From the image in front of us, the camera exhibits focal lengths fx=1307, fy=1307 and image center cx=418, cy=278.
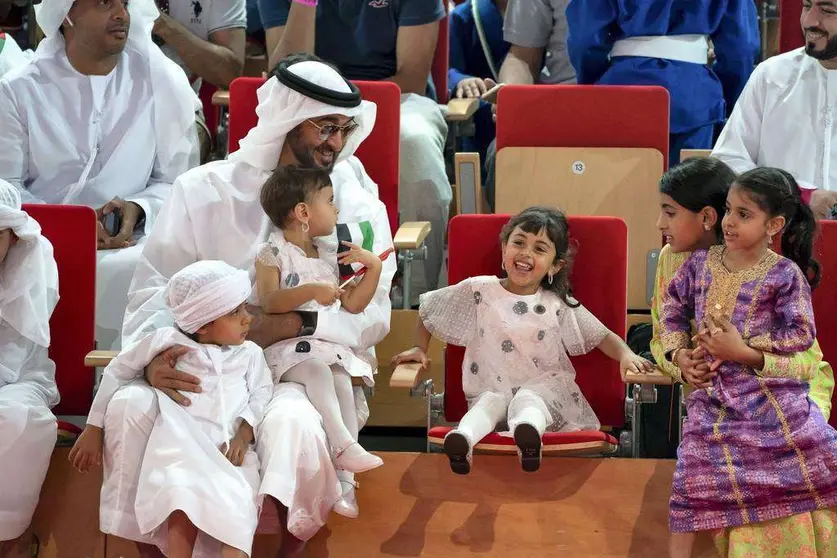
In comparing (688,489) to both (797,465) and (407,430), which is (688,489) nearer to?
(797,465)

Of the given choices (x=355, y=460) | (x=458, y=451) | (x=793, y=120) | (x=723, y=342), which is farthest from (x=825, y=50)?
(x=355, y=460)

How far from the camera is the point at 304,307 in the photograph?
326 centimetres

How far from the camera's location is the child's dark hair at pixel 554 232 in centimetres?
333

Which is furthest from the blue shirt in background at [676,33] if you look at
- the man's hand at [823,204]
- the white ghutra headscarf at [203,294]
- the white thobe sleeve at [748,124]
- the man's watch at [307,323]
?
the white ghutra headscarf at [203,294]

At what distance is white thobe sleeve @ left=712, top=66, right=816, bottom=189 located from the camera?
4.13 m

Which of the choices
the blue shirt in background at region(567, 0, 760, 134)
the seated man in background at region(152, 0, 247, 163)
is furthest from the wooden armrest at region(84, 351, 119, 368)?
the blue shirt in background at region(567, 0, 760, 134)

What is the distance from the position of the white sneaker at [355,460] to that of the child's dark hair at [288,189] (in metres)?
0.63

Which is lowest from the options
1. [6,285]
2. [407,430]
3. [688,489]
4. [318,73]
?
[407,430]

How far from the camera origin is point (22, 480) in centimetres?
304

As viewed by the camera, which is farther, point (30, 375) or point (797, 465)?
point (30, 375)

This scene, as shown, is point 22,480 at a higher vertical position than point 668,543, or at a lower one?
higher

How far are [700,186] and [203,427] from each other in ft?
4.27

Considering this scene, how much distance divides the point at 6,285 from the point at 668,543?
5.65 ft

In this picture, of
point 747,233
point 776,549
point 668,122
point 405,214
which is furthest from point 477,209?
point 776,549
